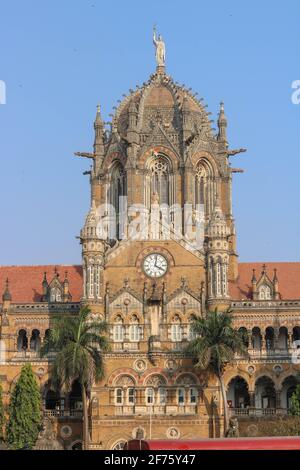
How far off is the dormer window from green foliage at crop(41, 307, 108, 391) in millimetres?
15348

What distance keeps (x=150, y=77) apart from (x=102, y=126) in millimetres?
6963

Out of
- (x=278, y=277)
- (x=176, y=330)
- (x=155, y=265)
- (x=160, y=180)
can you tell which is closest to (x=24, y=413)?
(x=176, y=330)

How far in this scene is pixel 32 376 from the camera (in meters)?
80.8

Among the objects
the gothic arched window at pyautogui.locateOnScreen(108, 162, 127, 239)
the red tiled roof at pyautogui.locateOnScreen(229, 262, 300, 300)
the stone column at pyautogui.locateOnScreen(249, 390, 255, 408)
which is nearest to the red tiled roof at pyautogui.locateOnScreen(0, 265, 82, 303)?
the gothic arched window at pyautogui.locateOnScreen(108, 162, 127, 239)

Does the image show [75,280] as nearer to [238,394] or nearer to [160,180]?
[160,180]

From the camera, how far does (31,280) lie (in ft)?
306

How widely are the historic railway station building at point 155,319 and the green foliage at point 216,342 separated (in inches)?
158

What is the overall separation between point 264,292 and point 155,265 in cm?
1023

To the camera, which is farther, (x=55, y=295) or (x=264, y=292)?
(x=55, y=295)

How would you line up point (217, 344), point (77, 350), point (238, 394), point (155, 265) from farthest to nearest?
point (238, 394) → point (155, 265) → point (217, 344) → point (77, 350)

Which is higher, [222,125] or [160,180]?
[222,125]

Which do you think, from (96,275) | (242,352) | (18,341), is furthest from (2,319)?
(242,352)

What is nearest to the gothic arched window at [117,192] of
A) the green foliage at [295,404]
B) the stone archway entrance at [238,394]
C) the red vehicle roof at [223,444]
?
the stone archway entrance at [238,394]
